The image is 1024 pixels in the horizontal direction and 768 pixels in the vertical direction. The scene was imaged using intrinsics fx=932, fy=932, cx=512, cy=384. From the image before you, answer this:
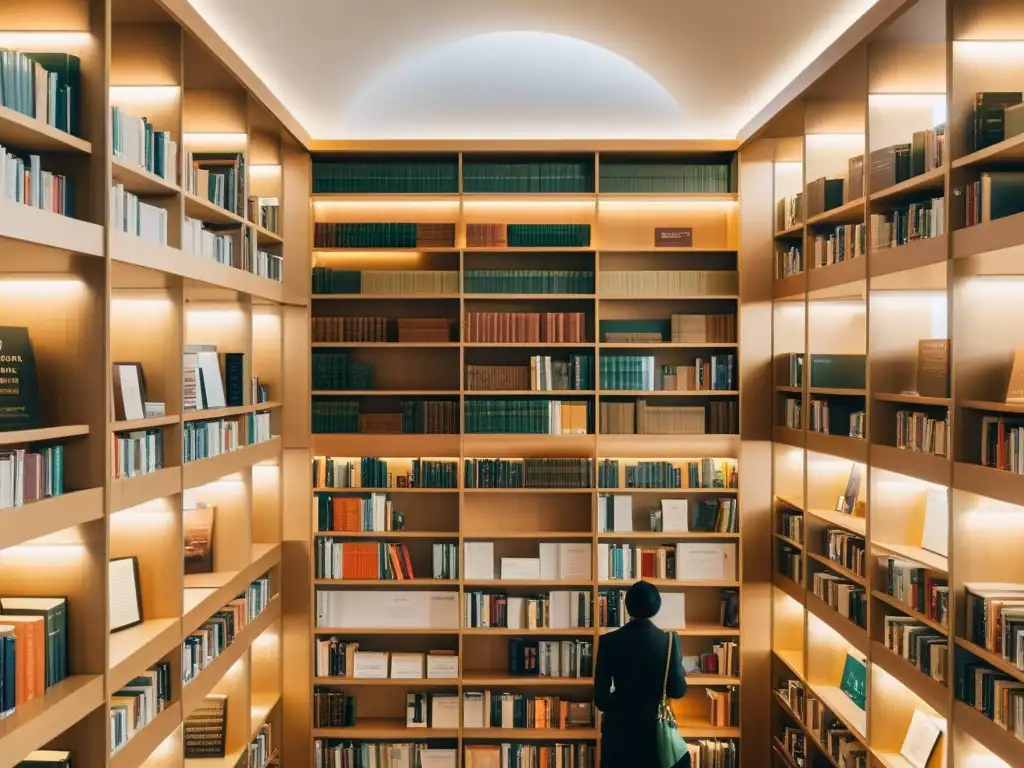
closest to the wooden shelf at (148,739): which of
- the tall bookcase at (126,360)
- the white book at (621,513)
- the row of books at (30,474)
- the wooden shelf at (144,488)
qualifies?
the tall bookcase at (126,360)

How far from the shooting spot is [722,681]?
6.38 metres

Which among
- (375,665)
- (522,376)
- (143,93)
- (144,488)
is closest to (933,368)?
(522,376)

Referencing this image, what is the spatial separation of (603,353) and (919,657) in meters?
3.09

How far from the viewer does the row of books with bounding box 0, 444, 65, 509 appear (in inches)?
110

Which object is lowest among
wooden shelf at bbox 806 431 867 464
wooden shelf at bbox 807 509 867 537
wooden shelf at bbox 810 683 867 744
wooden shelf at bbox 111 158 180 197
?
wooden shelf at bbox 810 683 867 744

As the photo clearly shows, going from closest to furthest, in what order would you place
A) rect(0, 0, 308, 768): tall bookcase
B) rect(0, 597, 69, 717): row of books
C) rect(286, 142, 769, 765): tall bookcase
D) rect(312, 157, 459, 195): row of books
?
rect(0, 597, 69, 717): row of books → rect(0, 0, 308, 768): tall bookcase → rect(286, 142, 769, 765): tall bookcase → rect(312, 157, 459, 195): row of books

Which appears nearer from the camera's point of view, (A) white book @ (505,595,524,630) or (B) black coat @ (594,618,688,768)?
(B) black coat @ (594,618,688,768)

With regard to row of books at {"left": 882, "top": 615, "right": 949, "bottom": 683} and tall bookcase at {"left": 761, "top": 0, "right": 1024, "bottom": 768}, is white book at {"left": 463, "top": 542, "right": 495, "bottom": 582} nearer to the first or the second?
tall bookcase at {"left": 761, "top": 0, "right": 1024, "bottom": 768}

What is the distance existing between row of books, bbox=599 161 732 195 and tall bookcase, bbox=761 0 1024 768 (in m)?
0.32

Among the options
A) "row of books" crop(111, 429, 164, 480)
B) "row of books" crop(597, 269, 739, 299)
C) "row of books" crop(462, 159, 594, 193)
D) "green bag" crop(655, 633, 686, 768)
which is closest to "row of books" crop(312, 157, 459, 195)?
"row of books" crop(462, 159, 594, 193)

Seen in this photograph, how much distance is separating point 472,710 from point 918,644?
331 cm

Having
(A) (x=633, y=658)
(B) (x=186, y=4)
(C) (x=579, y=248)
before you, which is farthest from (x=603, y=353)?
(B) (x=186, y=4)

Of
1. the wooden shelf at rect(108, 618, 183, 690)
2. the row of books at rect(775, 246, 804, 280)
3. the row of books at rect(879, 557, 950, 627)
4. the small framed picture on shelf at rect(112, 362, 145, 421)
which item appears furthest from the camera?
the row of books at rect(775, 246, 804, 280)

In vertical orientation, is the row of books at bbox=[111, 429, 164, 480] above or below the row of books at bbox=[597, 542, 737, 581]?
above
